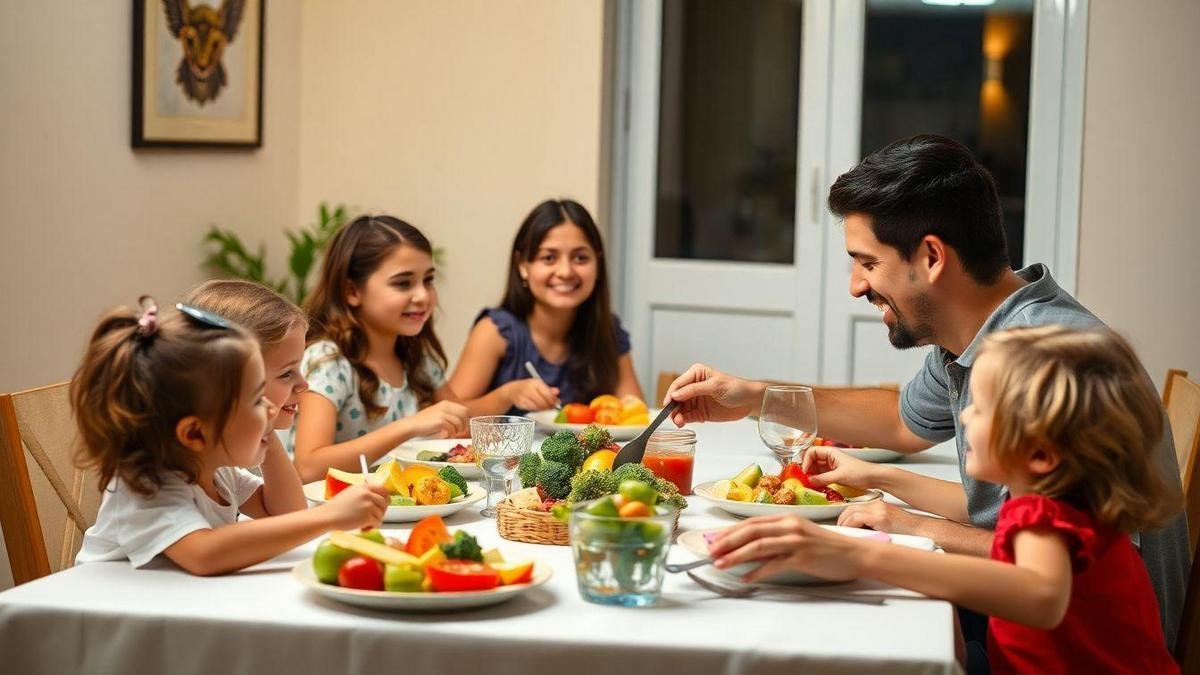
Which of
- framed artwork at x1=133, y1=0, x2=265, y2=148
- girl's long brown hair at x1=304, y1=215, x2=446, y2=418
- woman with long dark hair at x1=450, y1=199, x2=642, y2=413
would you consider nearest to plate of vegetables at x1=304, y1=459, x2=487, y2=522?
girl's long brown hair at x1=304, y1=215, x2=446, y2=418

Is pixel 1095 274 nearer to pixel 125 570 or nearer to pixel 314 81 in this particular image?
pixel 314 81

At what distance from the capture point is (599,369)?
12.2ft

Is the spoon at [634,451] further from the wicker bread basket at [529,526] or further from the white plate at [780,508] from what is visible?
the wicker bread basket at [529,526]

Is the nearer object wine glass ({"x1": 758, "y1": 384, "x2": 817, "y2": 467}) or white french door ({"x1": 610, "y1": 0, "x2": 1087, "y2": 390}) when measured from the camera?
wine glass ({"x1": 758, "y1": 384, "x2": 817, "y2": 467})

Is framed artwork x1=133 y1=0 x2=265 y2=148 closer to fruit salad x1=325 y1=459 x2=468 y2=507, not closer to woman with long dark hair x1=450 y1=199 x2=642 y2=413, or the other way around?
woman with long dark hair x1=450 y1=199 x2=642 y2=413

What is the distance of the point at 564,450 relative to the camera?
207 cm

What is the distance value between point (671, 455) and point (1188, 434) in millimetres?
1117

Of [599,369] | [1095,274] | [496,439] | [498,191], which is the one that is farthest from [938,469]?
[498,191]

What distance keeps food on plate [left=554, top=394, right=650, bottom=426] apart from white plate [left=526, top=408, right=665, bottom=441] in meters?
0.02

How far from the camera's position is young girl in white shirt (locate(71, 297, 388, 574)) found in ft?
5.50

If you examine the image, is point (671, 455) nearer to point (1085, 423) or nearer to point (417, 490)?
point (417, 490)

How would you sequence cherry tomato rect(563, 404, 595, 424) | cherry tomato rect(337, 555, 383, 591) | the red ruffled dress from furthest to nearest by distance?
1. cherry tomato rect(563, 404, 595, 424)
2. the red ruffled dress
3. cherry tomato rect(337, 555, 383, 591)

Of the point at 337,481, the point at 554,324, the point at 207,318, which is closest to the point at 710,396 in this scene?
the point at 337,481

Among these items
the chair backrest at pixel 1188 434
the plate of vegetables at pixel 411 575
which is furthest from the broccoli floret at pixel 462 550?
the chair backrest at pixel 1188 434
